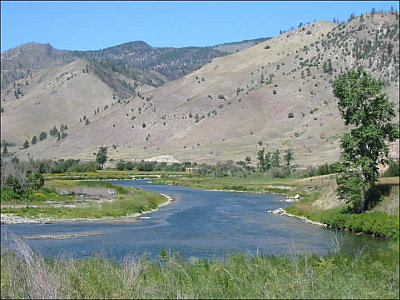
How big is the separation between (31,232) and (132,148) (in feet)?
405

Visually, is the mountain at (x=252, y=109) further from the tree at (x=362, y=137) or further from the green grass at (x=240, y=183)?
the tree at (x=362, y=137)

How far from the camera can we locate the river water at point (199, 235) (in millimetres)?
29828

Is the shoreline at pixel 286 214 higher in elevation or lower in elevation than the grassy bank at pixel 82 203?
lower

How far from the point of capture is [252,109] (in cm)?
16125

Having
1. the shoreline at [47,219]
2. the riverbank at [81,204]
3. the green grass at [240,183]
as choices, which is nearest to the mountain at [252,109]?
the green grass at [240,183]

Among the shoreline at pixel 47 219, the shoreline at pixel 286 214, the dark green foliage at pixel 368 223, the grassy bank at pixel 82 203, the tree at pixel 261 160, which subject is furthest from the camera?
the tree at pixel 261 160

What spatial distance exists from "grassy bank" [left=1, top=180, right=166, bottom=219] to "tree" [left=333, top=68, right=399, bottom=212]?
20.2 meters

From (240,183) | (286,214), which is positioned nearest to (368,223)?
(286,214)

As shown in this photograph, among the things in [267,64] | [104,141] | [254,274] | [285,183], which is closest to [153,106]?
[104,141]

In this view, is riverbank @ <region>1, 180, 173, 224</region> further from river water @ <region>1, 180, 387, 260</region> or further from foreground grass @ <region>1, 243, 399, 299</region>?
foreground grass @ <region>1, 243, 399, 299</region>

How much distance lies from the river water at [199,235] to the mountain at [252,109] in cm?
7001

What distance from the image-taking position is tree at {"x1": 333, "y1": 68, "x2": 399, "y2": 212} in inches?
1618

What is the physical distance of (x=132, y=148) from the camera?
16062 centimetres

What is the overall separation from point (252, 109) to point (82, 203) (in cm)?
11164
